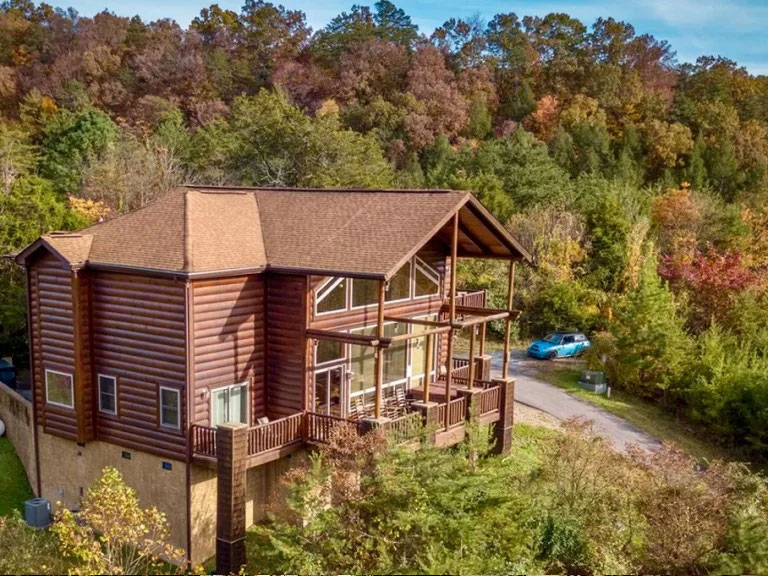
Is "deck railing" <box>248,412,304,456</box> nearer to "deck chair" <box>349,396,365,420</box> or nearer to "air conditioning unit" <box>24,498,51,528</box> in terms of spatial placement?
"deck chair" <box>349,396,365,420</box>

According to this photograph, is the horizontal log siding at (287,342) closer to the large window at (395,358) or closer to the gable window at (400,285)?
the gable window at (400,285)

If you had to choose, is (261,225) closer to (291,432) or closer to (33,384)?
(291,432)

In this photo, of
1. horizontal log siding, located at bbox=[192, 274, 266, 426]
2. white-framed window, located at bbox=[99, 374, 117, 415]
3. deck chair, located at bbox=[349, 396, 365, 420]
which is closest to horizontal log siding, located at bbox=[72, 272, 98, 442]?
white-framed window, located at bbox=[99, 374, 117, 415]

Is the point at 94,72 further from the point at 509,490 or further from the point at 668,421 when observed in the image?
the point at 509,490

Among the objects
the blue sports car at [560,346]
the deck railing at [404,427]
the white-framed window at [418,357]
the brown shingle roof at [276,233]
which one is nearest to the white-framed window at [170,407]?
the brown shingle roof at [276,233]

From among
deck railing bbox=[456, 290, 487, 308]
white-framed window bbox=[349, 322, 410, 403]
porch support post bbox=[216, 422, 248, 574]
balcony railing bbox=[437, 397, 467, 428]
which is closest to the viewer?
porch support post bbox=[216, 422, 248, 574]

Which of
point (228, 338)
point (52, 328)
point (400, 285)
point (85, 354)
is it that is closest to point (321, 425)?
point (228, 338)
